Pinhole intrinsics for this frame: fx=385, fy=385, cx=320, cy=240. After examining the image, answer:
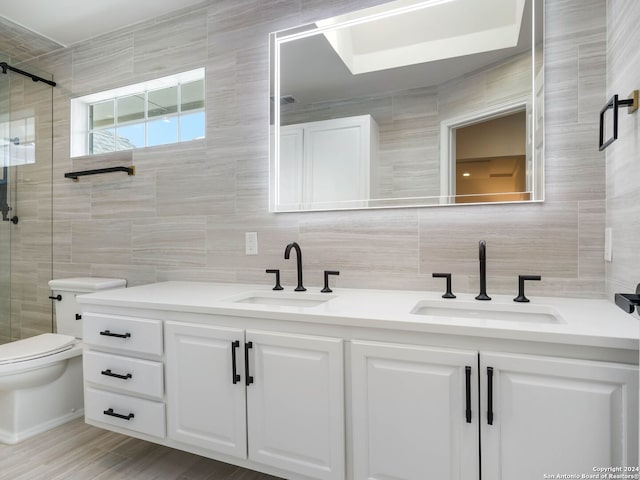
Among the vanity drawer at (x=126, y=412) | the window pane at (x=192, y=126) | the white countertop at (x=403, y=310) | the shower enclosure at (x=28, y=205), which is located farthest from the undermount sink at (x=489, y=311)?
the shower enclosure at (x=28, y=205)

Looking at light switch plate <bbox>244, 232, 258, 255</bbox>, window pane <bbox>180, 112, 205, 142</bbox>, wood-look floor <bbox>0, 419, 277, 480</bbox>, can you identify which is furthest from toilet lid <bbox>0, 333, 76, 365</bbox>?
window pane <bbox>180, 112, 205, 142</bbox>

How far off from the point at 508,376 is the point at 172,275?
6.44 ft

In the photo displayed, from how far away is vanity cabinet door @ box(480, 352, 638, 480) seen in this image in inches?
40.4

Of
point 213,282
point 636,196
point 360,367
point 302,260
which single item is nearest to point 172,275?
point 213,282

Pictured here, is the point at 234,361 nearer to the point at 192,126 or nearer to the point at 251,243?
the point at 251,243

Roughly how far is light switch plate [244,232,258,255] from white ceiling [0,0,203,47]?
4.74 ft

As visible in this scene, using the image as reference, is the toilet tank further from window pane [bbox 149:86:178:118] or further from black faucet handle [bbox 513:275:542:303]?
black faucet handle [bbox 513:275:542:303]

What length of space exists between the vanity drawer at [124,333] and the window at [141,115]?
1211 millimetres

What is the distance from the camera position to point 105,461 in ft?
6.18

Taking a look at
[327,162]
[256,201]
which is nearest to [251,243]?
[256,201]

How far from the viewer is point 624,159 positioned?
1.28 meters

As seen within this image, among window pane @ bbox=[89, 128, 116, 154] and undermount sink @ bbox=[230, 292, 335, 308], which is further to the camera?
window pane @ bbox=[89, 128, 116, 154]

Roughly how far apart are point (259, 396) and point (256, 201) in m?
1.09

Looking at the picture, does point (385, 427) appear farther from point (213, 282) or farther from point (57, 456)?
point (57, 456)
